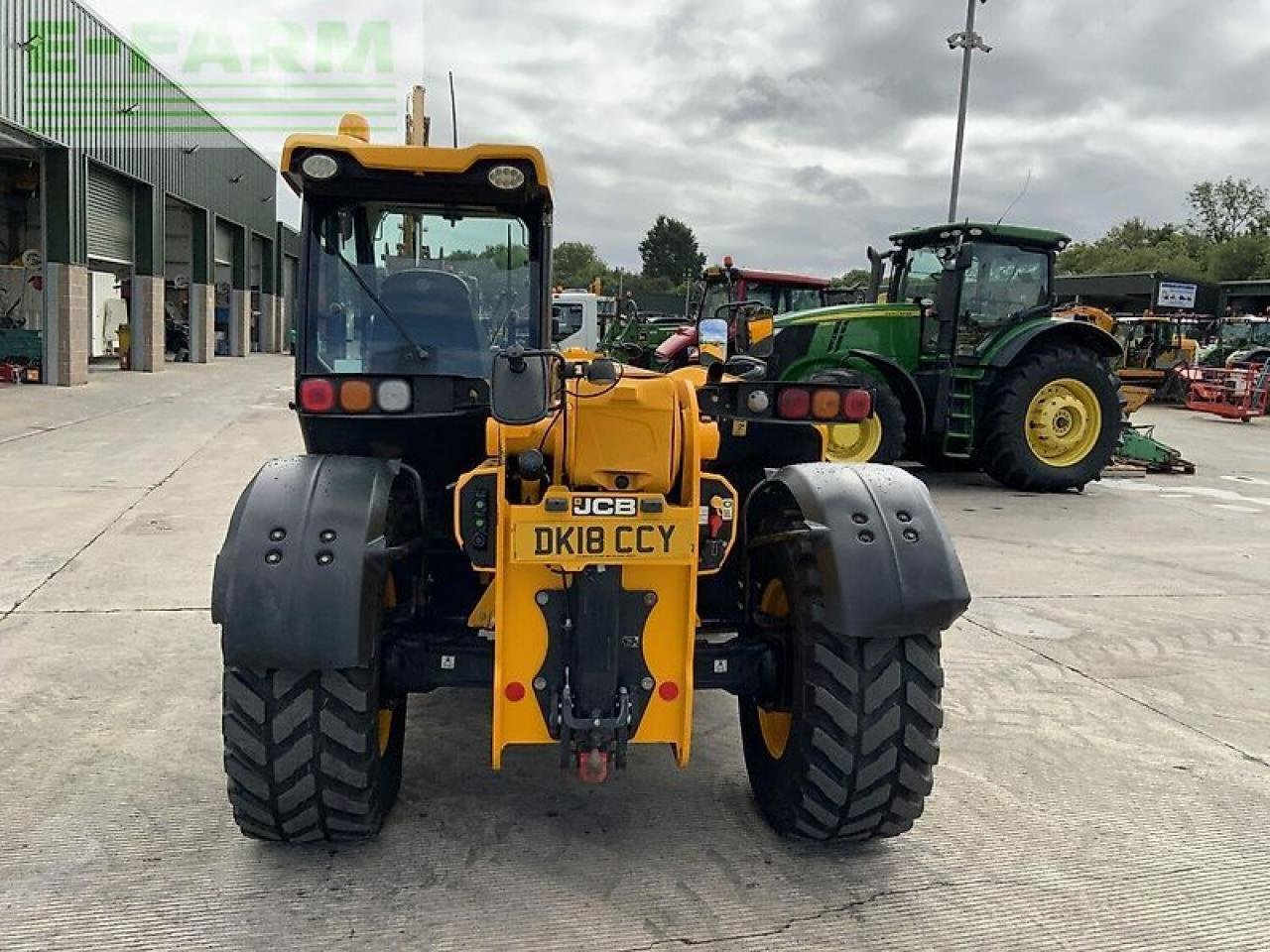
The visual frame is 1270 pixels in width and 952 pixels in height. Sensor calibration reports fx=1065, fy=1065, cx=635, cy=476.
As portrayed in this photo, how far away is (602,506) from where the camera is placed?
289cm

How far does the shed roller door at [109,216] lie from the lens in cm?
2289

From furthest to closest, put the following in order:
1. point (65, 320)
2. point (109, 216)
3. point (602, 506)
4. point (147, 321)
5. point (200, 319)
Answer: point (200, 319), point (147, 321), point (109, 216), point (65, 320), point (602, 506)

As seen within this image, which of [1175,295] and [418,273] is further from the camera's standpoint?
[1175,295]

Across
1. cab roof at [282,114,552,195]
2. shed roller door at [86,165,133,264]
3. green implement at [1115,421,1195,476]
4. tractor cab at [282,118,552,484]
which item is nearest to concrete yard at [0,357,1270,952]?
tractor cab at [282,118,552,484]

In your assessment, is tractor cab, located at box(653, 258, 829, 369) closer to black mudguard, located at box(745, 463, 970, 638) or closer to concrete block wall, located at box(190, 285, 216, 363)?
black mudguard, located at box(745, 463, 970, 638)

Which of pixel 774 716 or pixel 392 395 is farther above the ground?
pixel 392 395

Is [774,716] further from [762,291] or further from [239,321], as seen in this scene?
[239,321]

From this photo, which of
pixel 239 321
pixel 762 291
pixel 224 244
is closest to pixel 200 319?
pixel 224 244

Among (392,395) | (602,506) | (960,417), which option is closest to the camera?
(602,506)

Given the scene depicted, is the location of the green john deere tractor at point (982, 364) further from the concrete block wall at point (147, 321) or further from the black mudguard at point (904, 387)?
the concrete block wall at point (147, 321)

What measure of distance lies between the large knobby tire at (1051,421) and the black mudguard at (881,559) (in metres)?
8.03

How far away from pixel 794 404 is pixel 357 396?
1.38 meters

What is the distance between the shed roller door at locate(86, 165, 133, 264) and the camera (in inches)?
901

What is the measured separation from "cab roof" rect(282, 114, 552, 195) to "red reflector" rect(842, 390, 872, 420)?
1286 mm
